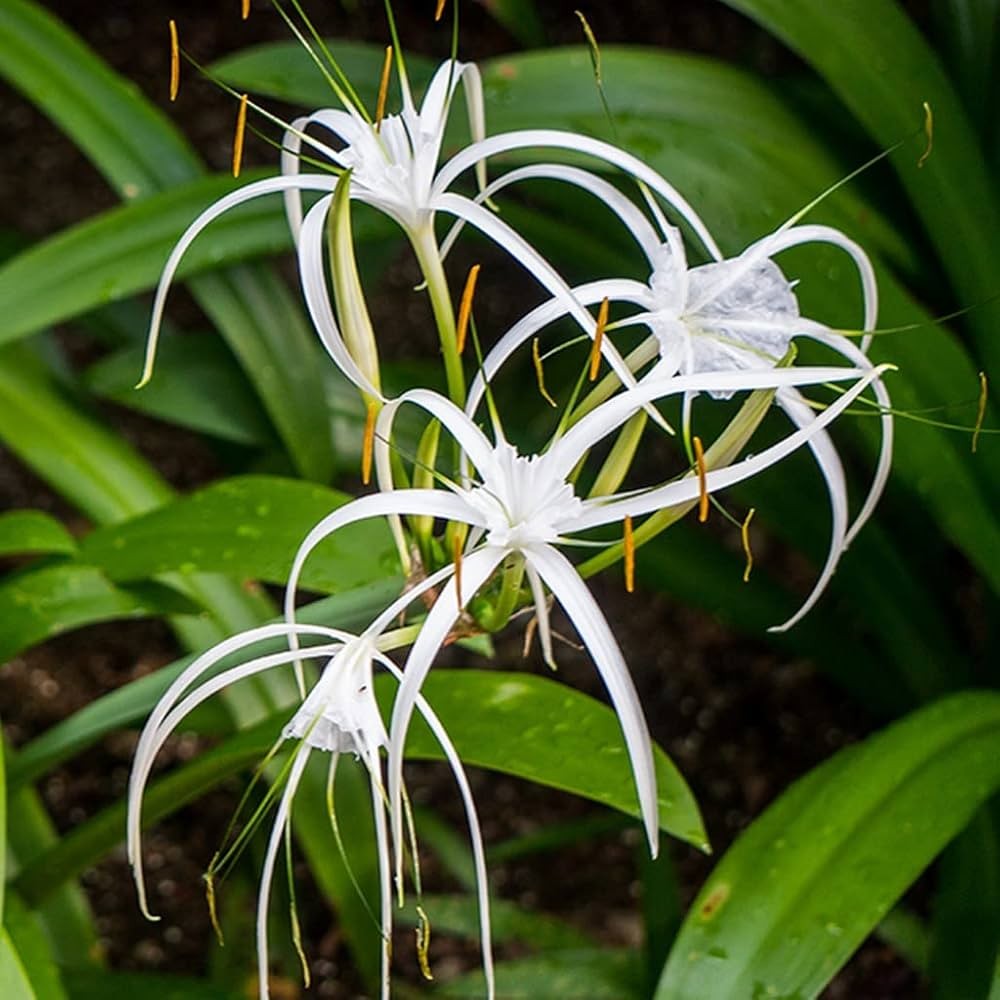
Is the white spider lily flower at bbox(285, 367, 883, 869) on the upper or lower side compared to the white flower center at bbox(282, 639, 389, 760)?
upper

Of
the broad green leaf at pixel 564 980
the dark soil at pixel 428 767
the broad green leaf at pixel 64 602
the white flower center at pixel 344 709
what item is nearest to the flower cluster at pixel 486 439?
the white flower center at pixel 344 709

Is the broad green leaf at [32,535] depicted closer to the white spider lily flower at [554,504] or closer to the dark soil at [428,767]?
the white spider lily flower at [554,504]

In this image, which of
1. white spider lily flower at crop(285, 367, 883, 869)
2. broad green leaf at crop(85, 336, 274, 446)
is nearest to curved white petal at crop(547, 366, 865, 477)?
white spider lily flower at crop(285, 367, 883, 869)

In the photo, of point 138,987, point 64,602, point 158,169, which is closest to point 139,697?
point 64,602

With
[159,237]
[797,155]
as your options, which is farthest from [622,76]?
[159,237]

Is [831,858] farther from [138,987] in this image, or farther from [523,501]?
[138,987]

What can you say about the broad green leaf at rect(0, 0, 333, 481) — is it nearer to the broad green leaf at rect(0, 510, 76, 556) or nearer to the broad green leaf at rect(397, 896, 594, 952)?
the broad green leaf at rect(0, 510, 76, 556)
